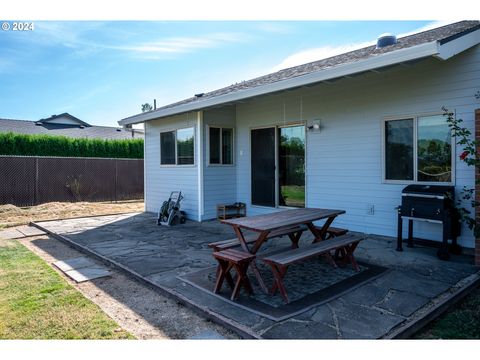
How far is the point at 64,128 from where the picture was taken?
23.0 metres

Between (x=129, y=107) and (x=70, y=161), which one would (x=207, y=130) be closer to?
(x=70, y=161)

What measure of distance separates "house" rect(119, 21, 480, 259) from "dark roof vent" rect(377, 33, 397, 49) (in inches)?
0.8

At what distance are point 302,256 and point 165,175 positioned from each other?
6669 mm

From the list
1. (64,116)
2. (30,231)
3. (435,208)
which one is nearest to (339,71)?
(435,208)

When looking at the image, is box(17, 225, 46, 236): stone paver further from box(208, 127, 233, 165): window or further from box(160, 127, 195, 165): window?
box(208, 127, 233, 165): window

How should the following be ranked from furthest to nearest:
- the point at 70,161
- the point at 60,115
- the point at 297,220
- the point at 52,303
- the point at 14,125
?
the point at 60,115, the point at 14,125, the point at 70,161, the point at 297,220, the point at 52,303

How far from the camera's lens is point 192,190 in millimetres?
8367

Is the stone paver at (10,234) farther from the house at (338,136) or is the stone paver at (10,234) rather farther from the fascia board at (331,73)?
the fascia board at (331,73)

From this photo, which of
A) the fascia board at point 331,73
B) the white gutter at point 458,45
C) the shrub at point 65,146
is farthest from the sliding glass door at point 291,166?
the shrub at point 65,146

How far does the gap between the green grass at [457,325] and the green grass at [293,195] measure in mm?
4240

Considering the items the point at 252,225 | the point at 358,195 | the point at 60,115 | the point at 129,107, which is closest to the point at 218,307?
the point at 252,225

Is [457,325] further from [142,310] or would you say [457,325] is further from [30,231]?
[30,231]

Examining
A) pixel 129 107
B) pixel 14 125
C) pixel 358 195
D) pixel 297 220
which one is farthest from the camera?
pixel 129 107
